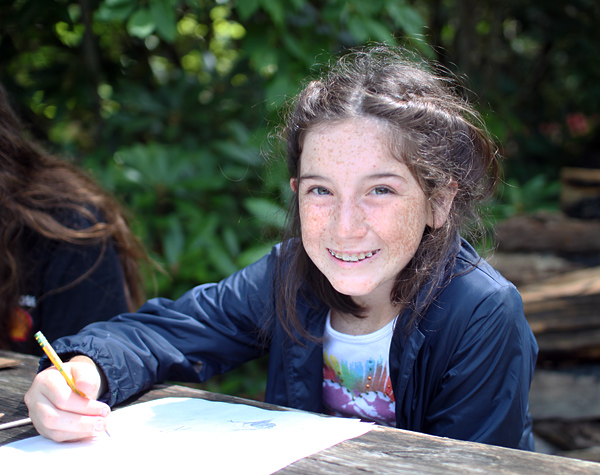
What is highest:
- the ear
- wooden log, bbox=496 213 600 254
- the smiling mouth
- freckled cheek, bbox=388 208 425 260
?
wooden log, bbox=496 213 600 254

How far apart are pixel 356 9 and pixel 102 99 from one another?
4.82 ft

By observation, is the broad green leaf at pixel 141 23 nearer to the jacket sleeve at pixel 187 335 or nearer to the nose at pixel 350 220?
the jacket sleeve at pixel 187 335

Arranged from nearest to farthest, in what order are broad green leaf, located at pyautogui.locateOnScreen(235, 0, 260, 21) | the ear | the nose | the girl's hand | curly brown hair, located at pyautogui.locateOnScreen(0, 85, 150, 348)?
the girl's hand
the nose
the ear
curly brown hair, located at pyautogui.locateOnScreen(0, 85, 150, 348)
broad green leaf, located at pyautogui.locateOnScreen(235, 0, 260, 21)

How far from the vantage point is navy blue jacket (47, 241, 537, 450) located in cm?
106

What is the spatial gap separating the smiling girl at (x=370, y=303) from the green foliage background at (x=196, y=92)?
391 millimetres

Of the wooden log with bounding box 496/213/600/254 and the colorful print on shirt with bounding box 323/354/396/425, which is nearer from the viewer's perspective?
the colorful print on shirt with bounding box 323/354/396/425

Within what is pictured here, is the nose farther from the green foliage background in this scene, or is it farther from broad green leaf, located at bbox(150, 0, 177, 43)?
broad green leaf, located at bbox(150, 0, 177, 43)

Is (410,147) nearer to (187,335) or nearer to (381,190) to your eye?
(381,190)

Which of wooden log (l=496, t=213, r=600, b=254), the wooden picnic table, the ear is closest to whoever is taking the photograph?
the wooden picnic table

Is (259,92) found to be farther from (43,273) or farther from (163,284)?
(43,273)

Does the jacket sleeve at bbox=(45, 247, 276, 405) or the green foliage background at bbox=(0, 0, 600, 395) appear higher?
the green foliage background at bbox=(0, 0, 600, 395)

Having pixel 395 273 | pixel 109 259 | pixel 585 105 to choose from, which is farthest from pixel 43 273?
pixel 585 105

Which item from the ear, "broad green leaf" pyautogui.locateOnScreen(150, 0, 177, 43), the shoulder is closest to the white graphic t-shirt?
the shoulder

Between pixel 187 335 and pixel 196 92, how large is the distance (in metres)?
1.88
